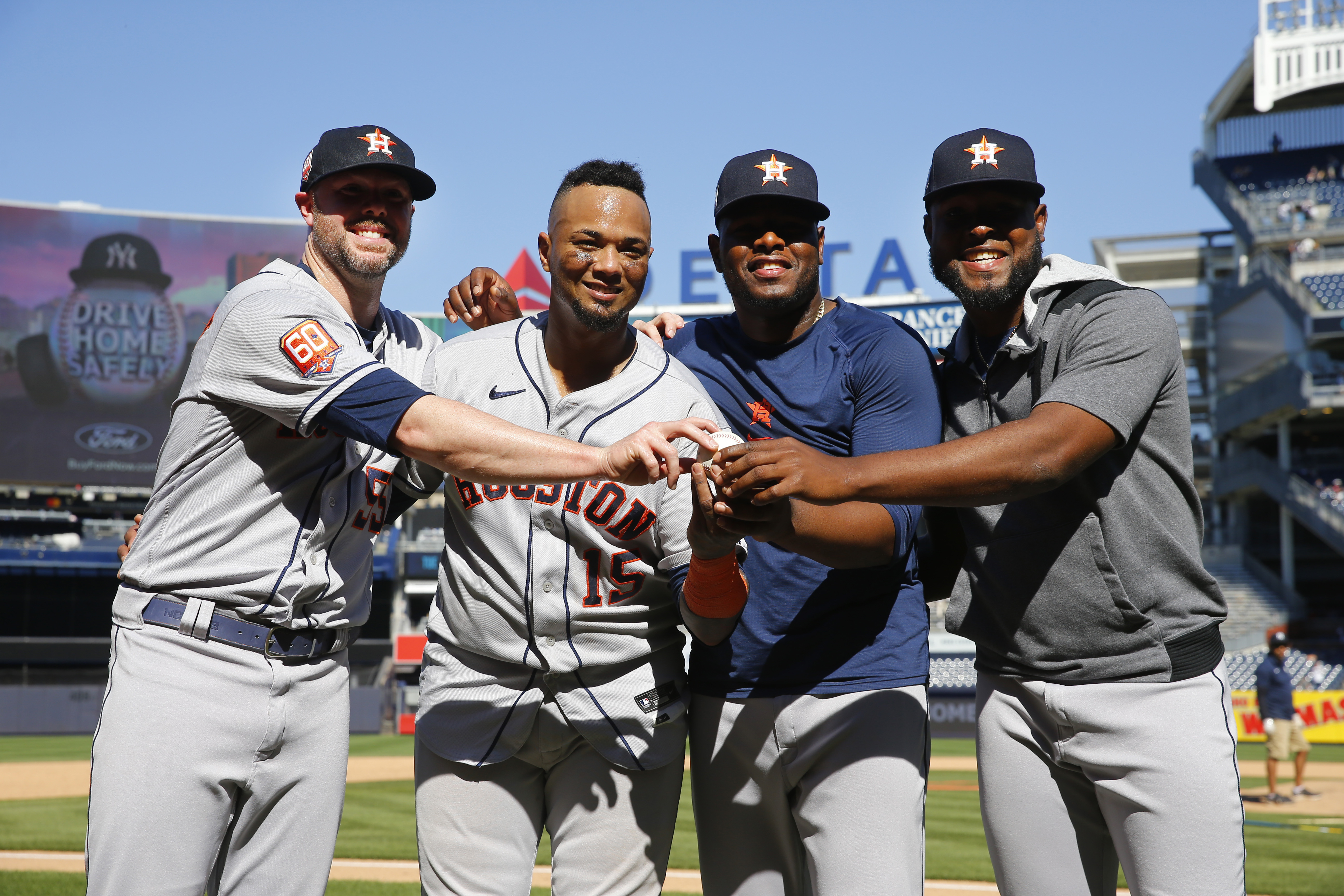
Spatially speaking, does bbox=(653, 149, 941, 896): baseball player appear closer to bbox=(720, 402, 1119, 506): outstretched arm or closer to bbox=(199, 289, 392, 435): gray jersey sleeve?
bbox=(720, 402, 1119, 506): outstretched arm

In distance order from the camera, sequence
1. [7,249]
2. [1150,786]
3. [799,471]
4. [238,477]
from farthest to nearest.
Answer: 1. [7,249]
2. [238,477]
3. [1150,786]
4. [799,471]

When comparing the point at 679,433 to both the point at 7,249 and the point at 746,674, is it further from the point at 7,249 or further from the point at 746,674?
the point at 7,249

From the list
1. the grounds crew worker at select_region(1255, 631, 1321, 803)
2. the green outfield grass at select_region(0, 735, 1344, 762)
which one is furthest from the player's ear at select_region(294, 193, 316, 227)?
the green outfield grass at select_region(0, 735, 1344, 762)

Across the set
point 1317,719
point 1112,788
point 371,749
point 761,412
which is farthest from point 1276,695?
point 371,749

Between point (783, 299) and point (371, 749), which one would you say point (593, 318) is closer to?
point (783, 299)

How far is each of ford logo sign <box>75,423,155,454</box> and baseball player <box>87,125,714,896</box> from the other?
3188 cm

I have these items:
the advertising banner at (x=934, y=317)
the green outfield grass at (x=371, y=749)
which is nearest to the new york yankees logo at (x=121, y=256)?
the green outfield grass at (x=371, y=749)

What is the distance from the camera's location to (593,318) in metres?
2.77

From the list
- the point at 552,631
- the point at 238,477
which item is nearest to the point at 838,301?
the point at 552,631

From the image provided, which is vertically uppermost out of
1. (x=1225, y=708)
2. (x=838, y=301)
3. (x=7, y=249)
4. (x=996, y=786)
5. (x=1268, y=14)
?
(x=1268, y=14)

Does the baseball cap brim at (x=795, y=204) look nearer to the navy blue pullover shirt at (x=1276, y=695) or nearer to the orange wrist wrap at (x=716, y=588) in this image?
the orange wrist wrap at (x=716, y=588)

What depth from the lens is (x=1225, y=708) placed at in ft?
8.95

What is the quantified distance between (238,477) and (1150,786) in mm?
2391

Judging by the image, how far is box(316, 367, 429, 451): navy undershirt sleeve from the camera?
101 inches
